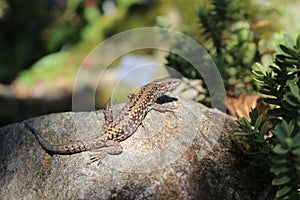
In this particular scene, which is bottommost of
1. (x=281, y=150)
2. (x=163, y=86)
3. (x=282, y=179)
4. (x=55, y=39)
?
(x=55, y=39)

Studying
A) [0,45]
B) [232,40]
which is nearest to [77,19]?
[0,45]

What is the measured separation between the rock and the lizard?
0.04 metres

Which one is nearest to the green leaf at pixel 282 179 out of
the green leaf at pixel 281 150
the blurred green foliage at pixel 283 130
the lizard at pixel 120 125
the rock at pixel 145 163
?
the blurred green foliage at pixel 283 130

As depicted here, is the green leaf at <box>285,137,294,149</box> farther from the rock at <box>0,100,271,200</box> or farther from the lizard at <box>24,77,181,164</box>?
the lizard at <box>24,77,181,164</box>

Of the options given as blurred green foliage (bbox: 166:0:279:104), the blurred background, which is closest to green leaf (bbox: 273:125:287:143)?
blurred green foliage (bbox: 166:0:279:104)

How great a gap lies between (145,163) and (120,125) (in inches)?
17.3

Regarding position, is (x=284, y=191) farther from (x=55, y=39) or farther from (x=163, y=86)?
(x=55, y=39)

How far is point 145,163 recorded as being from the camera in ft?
8.79

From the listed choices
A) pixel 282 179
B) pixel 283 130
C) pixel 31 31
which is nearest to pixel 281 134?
pixel 283 130

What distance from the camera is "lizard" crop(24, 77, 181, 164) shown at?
2.83 metres

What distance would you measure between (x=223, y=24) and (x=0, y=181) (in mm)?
2340

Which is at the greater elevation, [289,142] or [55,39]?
[289,142]

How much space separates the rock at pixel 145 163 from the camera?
2.57 meters

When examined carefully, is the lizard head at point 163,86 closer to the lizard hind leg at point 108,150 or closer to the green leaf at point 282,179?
the lizard hind leg at point 108,150
